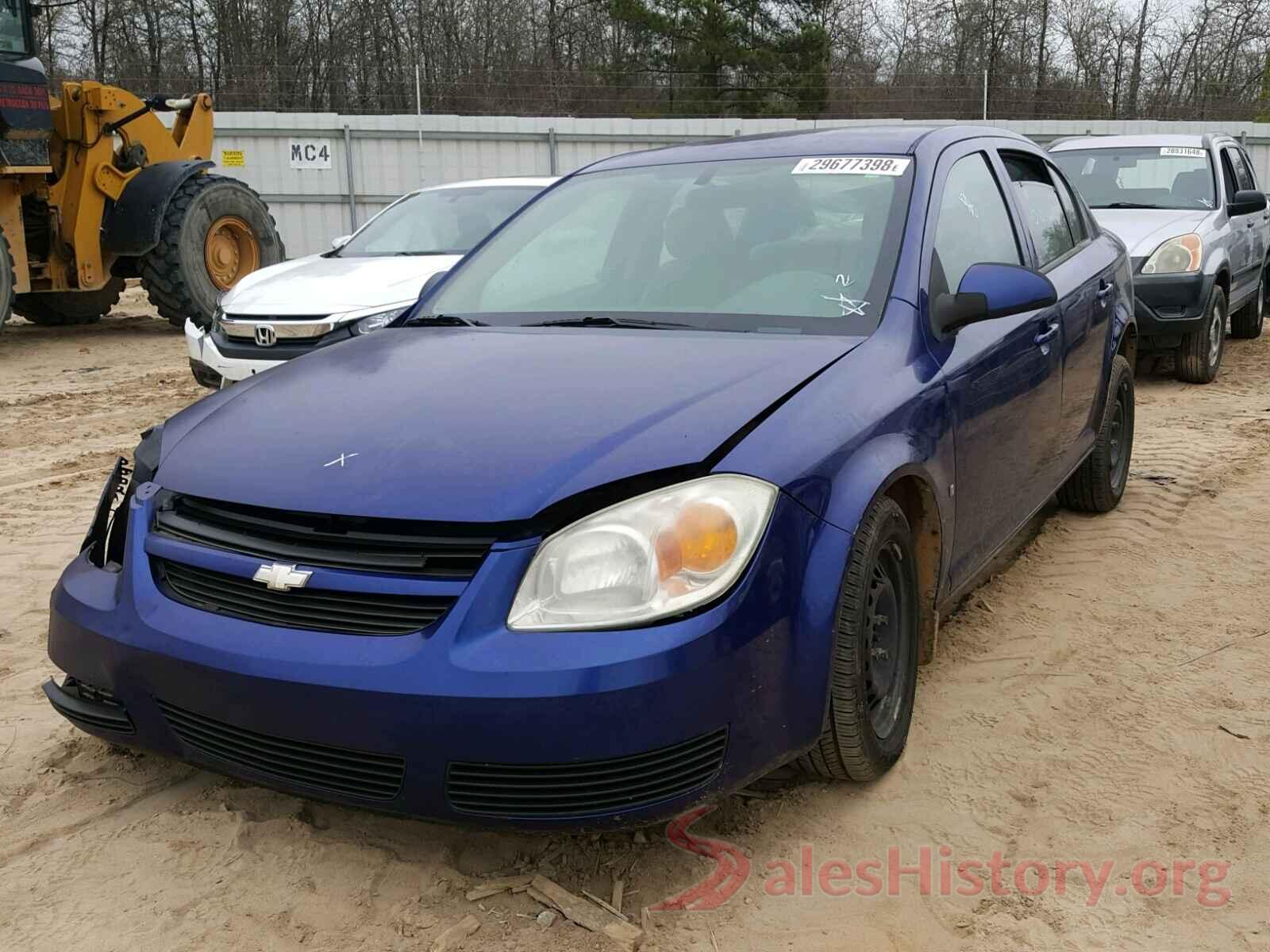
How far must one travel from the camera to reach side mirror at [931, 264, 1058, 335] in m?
2.98

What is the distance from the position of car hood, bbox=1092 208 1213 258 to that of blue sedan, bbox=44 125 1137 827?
513 cm

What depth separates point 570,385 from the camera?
8.49 ft

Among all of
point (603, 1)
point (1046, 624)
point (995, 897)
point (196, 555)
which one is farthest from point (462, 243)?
point (603, 1)

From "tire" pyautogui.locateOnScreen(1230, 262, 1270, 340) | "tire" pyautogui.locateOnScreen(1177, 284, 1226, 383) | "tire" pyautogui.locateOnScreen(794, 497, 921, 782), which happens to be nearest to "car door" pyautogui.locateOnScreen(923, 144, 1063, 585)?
"tire" pyautogui.locateOnScreen(794, 497, 921, 782)

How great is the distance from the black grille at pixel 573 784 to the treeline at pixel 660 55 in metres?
22.6

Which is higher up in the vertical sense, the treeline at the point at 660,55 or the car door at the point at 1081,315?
the treeline at the point at 660,55

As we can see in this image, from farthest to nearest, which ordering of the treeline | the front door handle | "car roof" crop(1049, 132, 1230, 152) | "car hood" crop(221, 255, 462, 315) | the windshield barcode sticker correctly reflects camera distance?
1. the treeline
2. "car roof" crop(1049, 132, 1230, 152)
3. "car hood" crop(221, 255, 462, 315)
4. the front door handle
5. the windshield barcode sticker

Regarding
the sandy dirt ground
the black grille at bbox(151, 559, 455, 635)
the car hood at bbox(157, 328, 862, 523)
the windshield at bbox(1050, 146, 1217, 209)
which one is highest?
the windshield at bbox(1050, 146, 1217, 209)

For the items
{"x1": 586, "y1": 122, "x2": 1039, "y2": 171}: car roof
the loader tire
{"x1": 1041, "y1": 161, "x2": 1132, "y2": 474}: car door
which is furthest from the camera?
the loader tire

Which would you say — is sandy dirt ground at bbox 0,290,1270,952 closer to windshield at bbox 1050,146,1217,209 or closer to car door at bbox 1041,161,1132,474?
car door at bbox 1041,161,1132,474

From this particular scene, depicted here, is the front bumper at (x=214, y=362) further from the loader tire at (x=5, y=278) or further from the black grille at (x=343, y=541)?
the black grille at (x=343, y=541)

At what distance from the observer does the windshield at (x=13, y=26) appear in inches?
368

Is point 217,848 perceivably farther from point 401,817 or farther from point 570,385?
point 570,385

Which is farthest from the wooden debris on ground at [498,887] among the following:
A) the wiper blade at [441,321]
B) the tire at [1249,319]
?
the tire at [1249,319]
